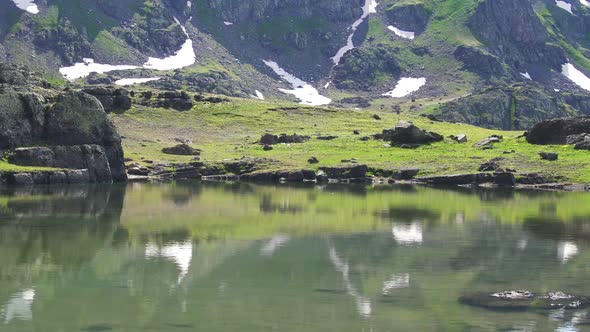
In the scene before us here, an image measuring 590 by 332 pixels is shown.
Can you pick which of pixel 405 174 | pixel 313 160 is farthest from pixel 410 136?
pixel 405 174

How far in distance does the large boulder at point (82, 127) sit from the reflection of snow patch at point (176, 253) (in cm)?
7496

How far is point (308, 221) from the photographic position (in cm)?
8112

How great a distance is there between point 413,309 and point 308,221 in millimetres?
40756

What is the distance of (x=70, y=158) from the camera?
130m

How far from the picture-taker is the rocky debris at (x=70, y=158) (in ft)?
411

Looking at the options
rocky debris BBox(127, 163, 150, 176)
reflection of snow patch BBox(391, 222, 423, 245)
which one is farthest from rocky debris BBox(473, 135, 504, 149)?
reflection of snow patch BBox(391, 222, 423, 245)

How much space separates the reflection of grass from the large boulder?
14664mm

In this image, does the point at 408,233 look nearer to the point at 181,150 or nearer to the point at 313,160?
the point at 313,160

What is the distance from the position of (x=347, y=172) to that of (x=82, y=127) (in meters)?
50.6

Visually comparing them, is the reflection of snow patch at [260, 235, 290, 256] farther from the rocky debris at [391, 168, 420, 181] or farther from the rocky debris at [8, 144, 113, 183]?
the rocky debris at [391, 168, 420, 181]

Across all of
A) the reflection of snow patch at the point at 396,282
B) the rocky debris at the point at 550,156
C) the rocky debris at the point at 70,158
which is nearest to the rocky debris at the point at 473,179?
the rocky debris at the point at 550,156

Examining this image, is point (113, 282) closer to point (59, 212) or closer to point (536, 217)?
point (59, 212)

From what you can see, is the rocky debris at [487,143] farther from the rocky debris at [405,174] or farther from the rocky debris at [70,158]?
the rocky debris at [70,158]

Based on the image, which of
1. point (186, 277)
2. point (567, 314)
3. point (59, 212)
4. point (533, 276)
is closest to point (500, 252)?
point (533, 276)
